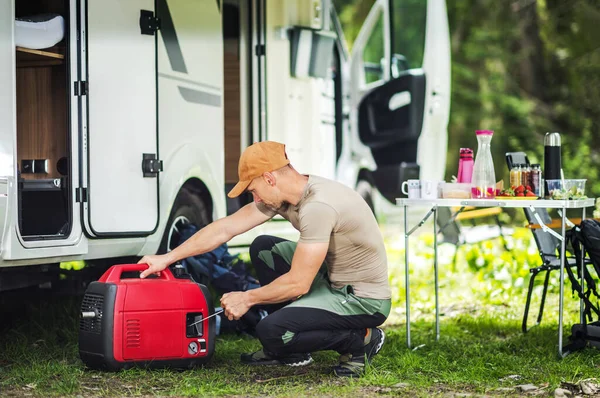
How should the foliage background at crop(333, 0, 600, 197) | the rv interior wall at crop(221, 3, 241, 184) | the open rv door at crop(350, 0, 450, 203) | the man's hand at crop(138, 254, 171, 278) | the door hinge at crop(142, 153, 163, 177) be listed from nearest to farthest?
1. the man's hand at crop(138, 254, 171, 278)
2. the door hinge at crop(142, 153, 163, 177)
3. the rv interior wall at crop(221, 3, 241, 184)
4. the open rv door at crop(350, 0, 450, 203)
5. the foliage background at crop(333, 0, 600, 197)

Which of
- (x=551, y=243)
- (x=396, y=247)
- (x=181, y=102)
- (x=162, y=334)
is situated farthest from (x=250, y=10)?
(x=396, y=247)

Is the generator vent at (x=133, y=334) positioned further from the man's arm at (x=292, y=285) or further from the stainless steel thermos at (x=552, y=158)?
the stainless steel thermos at (x=552, y=158)

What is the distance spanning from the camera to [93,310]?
3.75 metres

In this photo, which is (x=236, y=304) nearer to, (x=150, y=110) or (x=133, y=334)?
(x=133, y=334)

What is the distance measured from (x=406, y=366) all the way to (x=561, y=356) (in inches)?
29.6

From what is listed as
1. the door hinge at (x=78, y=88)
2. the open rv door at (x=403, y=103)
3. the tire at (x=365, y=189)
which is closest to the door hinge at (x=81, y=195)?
the door hinge at (x=78, y=88)

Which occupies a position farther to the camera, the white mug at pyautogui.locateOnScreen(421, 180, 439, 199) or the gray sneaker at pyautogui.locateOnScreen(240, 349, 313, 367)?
the white mug at pyautogui.locateOnScreen(421, 180, 439, 199)

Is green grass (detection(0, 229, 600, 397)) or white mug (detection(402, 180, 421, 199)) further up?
white mug (detection(402, 180, 421, 199))

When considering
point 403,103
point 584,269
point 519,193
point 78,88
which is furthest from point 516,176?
point 403,103

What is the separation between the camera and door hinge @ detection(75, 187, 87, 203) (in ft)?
13.6

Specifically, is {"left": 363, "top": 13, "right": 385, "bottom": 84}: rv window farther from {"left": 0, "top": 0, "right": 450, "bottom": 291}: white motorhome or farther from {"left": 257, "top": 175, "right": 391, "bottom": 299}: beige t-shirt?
{"left": 257, "top": 175, "right": 391, "bottom": 299}: beige t-shirt

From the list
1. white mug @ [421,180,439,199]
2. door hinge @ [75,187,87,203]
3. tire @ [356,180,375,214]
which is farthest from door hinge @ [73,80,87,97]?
tire @ [356,180,375,214]

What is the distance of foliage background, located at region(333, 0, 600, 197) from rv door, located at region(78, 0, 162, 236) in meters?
10.7

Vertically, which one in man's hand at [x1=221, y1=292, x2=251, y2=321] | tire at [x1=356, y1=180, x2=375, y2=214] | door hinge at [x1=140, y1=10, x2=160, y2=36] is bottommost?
man's hand at [x1=221, y1=292, x2=251, y2=321]
